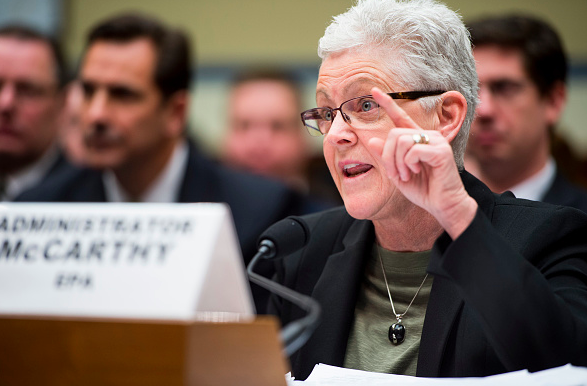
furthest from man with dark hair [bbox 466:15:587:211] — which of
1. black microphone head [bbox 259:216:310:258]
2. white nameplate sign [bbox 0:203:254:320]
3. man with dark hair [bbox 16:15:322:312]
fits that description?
white nameplate sign [bbox 0:203:254:320]

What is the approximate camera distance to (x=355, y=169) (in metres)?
1.55

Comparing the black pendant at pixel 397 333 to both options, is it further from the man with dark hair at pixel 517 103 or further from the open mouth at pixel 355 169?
the man with dark hair at pixel 517 103

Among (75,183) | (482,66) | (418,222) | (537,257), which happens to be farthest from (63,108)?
(537,257)

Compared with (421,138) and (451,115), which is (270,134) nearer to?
(451,115)

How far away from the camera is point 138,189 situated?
334 cm

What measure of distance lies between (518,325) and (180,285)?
21.7 inches

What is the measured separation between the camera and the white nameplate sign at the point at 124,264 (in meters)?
0.93

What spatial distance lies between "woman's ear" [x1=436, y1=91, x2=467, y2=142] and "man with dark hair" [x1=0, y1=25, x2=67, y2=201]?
2.76 meters

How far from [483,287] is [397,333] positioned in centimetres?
38

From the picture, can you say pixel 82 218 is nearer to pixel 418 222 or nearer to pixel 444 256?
pixel 444 256

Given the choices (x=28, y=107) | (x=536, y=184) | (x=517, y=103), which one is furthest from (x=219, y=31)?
(x=536, y=184)

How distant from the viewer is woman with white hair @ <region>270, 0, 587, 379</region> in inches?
48.5

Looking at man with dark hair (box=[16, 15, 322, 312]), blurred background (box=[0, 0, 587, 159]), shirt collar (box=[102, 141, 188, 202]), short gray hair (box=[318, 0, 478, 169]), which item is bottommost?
blurred background (box=[0, 0, 587, 159])

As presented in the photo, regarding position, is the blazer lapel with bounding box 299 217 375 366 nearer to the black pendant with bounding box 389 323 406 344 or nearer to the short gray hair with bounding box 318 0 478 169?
the black pendant with bounding box 389 323 406 344
